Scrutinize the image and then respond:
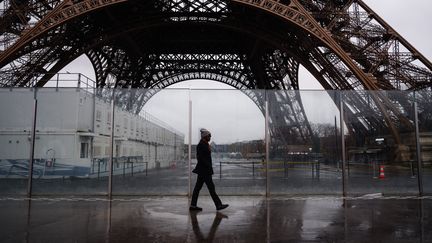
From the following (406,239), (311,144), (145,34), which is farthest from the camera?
(145,34)

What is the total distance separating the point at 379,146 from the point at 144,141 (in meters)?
6.96

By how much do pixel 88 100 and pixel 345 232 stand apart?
308 inches

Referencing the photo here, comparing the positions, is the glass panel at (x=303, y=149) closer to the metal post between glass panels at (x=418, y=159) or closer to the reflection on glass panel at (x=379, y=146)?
the reflection on glass panel at (x=379, y=146)

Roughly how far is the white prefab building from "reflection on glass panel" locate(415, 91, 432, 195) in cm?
838

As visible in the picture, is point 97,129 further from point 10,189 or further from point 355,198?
point 355,198

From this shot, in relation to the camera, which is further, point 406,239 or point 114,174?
point 114,174

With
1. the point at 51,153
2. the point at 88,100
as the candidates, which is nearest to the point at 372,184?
the point at 88,100

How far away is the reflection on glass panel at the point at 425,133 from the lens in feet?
37.7

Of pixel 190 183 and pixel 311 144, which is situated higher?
pixel 311 144

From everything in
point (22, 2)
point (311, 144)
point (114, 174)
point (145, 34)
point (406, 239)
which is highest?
point (145, 34)

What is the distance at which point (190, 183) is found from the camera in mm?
11070

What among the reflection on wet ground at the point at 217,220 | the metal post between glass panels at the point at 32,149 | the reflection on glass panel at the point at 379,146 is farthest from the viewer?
the reflection on glass panel at the point at 379,146

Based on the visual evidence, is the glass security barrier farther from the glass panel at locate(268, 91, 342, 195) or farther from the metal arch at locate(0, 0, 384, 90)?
the metal arch at locate(0, 0, 384, 90)

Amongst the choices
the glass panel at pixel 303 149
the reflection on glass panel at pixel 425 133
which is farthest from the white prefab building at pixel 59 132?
the reflection on glass panel at pixel 425 133
